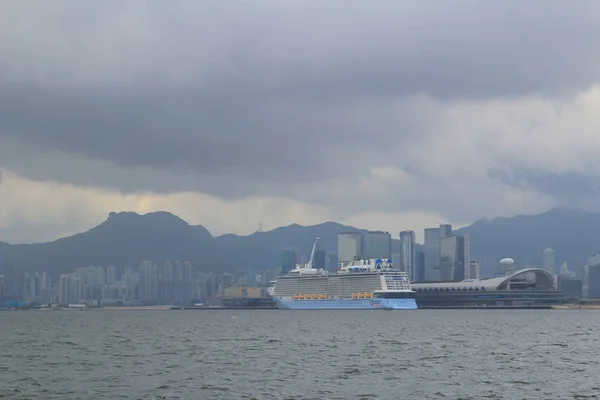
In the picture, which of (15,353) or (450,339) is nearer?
(15,353)

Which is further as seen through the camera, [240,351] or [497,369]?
[240,351]

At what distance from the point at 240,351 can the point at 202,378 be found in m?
21.9

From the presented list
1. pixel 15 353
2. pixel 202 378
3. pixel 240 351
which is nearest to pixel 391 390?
pixel 202 378

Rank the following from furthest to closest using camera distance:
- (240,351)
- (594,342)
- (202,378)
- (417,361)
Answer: (594,342) → (240,351) → (417,361) → (202,378)

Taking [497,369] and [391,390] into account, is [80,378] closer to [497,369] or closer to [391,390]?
[391,390]

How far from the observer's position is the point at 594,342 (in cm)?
9081

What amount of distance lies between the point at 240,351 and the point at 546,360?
2475 cm

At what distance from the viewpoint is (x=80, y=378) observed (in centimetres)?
5541

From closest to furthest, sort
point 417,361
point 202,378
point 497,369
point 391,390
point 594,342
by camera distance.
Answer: point 391,390, point 202,378, point 497,369, point 417,361, point 594,342

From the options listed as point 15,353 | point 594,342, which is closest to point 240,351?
point 15,353

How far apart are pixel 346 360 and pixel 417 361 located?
5133mm

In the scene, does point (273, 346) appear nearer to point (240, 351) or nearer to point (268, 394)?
point (240, 351)

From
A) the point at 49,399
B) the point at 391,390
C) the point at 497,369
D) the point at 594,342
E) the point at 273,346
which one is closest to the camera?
the point at 49,399

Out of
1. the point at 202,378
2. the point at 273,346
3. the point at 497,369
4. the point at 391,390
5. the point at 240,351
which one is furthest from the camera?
the point at 273,346
